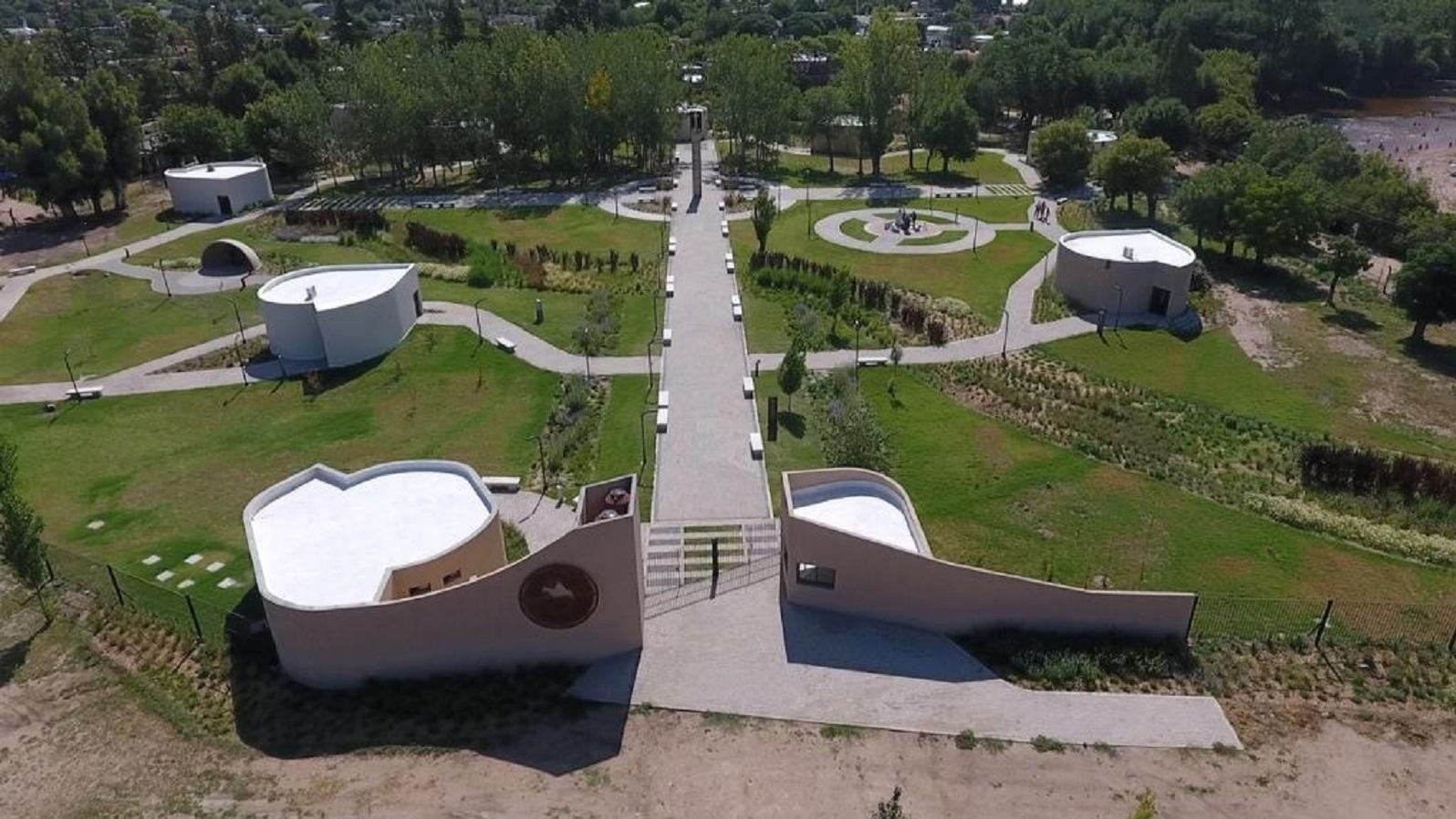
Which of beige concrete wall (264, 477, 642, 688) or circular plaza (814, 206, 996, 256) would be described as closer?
beige concrete wall (264, 477, 642, 688)

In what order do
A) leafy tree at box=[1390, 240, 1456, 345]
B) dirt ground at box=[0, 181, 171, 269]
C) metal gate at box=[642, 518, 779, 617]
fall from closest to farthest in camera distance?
metal gate at box=[642, 518, 779, 617], leafy tree at box=[1390, 240, 1456, 345], dirt ground at box=[0, 181, 171, 269]

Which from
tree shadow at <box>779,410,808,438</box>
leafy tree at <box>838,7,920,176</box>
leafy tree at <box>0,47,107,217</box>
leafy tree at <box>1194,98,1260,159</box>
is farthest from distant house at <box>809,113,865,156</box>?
leafy tree at <box>0,47,107,217</box>

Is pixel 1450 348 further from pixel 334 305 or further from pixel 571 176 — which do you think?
pixel 571 176

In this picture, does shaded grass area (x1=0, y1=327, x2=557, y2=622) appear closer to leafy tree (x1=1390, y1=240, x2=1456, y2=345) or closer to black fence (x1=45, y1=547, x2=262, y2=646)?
black fence (x1=45, y1=547, x2=262, y2=646)

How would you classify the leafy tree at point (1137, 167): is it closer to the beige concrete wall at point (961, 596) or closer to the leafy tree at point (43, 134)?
the beige concrete wall at point (961, 596)

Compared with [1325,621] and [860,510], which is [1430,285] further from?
[860,510]

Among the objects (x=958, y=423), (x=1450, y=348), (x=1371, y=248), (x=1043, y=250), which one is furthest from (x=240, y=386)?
(x=1371, y=248)

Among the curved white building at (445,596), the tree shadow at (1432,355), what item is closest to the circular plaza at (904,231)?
the tree shadow at (1432,355)
